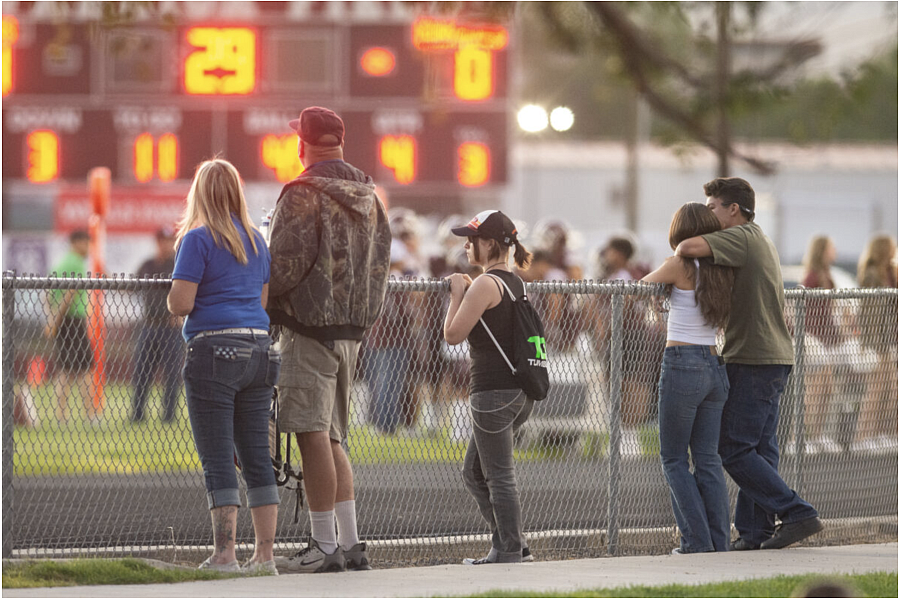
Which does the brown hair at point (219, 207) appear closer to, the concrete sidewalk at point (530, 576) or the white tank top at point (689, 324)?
the concrete sidewalk at point (530, 576)

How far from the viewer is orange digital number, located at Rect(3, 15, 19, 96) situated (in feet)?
59.0

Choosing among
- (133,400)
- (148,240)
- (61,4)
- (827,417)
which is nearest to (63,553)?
(133,400)

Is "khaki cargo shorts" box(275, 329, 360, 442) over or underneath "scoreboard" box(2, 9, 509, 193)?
underneath

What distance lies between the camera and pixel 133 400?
7.68 metres

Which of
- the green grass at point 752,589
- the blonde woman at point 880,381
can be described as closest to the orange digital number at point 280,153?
the blonde woman at point 880,381

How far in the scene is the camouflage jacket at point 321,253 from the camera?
621 cm

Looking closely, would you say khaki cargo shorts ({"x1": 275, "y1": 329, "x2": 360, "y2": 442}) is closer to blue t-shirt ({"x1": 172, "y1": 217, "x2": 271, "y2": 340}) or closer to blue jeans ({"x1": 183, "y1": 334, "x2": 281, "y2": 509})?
blue jeans ({"x1": 183, "y1": 334, "x2": 281, "y2": 509})

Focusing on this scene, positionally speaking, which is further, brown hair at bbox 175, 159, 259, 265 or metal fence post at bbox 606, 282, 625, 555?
metal fence post at bbox 606, 282, 625, 555

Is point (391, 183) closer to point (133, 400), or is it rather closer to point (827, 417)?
point (827, 417)

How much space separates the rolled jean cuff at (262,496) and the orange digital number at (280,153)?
12.7m

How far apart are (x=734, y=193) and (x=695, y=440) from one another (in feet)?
4.39

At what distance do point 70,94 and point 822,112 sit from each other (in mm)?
10815

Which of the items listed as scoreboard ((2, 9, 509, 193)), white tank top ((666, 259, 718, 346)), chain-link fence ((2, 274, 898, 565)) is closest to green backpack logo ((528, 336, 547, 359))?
chain-link fence ((2, 274, 898, 565))

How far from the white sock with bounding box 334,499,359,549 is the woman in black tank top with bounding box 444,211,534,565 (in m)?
0.70
